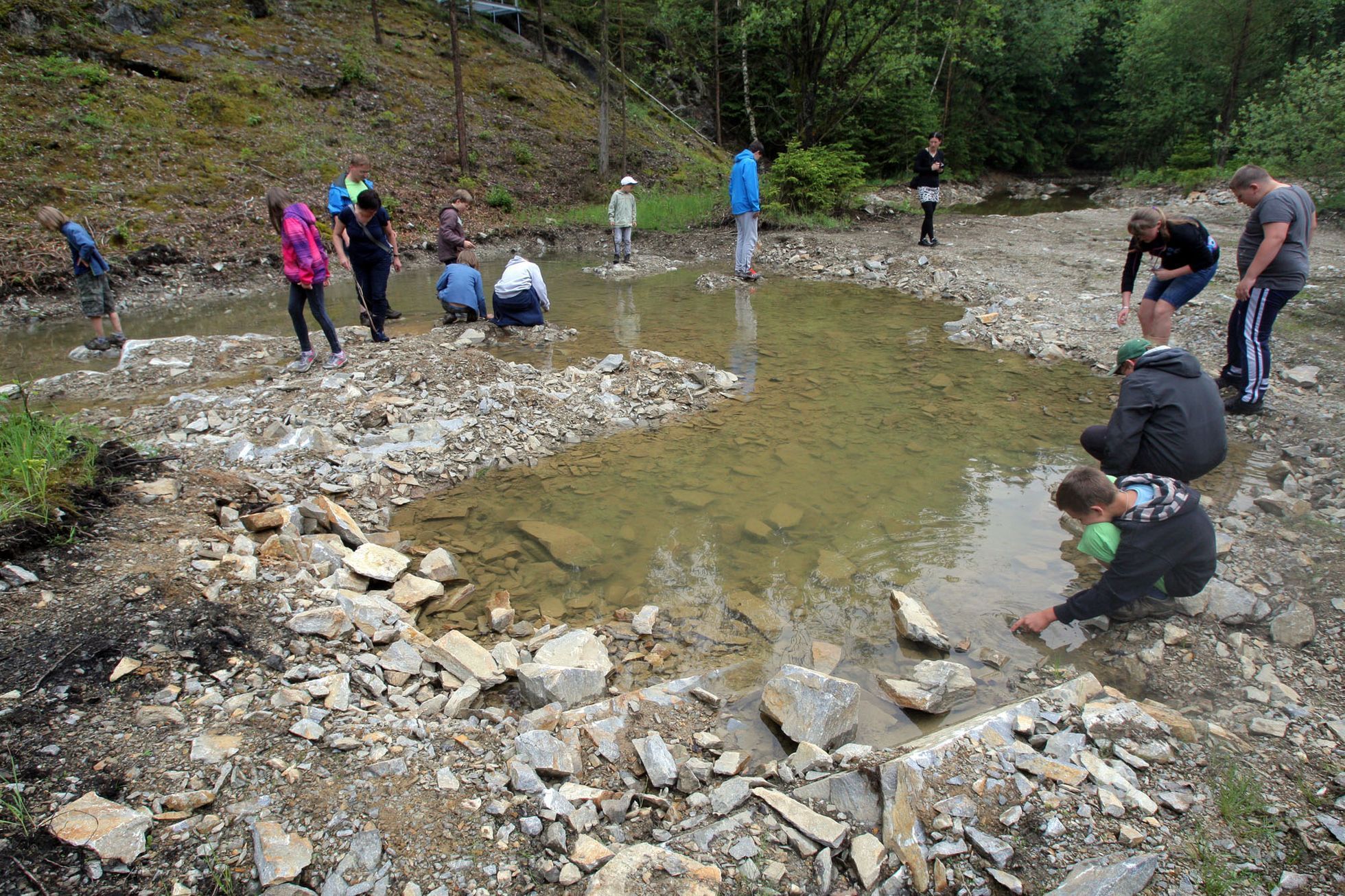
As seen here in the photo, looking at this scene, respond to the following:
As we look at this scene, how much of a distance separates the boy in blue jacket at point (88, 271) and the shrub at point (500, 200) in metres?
10.9

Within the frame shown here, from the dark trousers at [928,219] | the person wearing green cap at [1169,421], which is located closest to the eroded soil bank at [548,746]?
the person wearing green cap at [1169,421]

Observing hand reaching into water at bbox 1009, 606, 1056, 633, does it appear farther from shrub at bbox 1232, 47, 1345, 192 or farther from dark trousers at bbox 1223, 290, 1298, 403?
shrub at bbox 1232, 47, 1345, 192

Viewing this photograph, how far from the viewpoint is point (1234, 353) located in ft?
19.5

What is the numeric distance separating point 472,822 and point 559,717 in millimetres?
687

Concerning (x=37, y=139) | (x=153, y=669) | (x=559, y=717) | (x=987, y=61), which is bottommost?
(x=559, y=717)

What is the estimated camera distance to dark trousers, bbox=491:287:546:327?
8688 mm

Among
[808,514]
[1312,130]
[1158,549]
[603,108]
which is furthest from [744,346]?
[603,108]

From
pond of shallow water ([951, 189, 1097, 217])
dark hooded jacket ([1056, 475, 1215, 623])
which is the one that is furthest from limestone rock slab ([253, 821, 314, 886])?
pond of shallow water ([951, 189, 1097, 217])

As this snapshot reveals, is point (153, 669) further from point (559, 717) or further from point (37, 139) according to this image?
point (37, 139)

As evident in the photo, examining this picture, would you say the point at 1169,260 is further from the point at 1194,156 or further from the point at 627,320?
the point at 1194,156

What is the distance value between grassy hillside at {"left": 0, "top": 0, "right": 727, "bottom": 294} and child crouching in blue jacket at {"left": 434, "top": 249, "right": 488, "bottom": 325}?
6890 millimetres

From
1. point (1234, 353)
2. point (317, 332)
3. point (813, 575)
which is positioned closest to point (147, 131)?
point (317, 332)

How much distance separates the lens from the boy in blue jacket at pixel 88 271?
Result: 8.11 metres

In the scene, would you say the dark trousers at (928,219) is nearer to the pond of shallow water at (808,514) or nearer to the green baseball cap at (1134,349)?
the pond of shallow water at (808,514)
